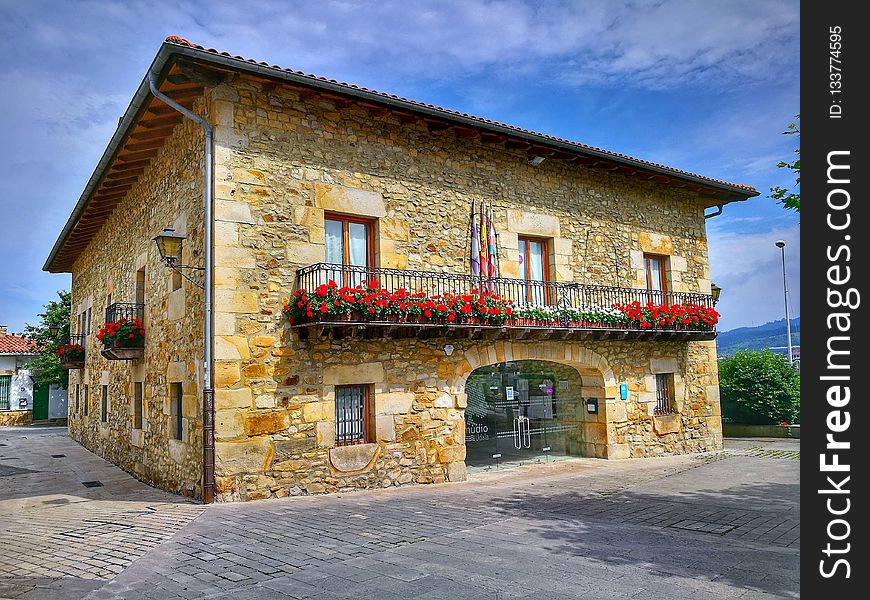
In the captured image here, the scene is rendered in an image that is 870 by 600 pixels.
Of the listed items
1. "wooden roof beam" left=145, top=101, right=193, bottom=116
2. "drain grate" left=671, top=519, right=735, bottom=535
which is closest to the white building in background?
"wooden roof beam" left=145, top=101, right=193, bottom=116

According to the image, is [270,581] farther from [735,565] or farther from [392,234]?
[392,234]

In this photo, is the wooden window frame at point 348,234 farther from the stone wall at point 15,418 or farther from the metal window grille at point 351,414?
the stone wall at point 15,418

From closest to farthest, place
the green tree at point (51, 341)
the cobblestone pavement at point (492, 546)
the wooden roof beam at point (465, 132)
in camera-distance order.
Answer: the cobblestone pavement at point (492, 546), the wooden roof beam at point (465, 132), the green tree at point (51, 341)

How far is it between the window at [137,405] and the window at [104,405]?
3.25 m

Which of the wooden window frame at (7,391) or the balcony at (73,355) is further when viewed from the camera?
the wooden window frame at (7,391)

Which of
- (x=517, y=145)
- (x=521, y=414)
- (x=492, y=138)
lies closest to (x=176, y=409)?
(x=521, y=414)

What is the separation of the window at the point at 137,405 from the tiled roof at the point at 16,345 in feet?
62.8

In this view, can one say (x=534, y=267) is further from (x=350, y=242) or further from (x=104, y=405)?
(x=104, y=405)

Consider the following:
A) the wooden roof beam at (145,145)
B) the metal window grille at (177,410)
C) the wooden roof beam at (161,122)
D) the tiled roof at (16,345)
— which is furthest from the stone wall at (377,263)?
the tiled roof at (16,345)

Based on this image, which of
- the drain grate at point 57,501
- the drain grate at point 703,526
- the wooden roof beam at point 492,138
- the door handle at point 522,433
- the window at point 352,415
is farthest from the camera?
the door handle at point 522,433

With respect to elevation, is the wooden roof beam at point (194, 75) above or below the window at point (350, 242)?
above

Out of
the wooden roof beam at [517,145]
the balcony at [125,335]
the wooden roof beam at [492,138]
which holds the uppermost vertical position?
the wooden roof beam at [492,138]

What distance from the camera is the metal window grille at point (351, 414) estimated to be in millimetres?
9633
